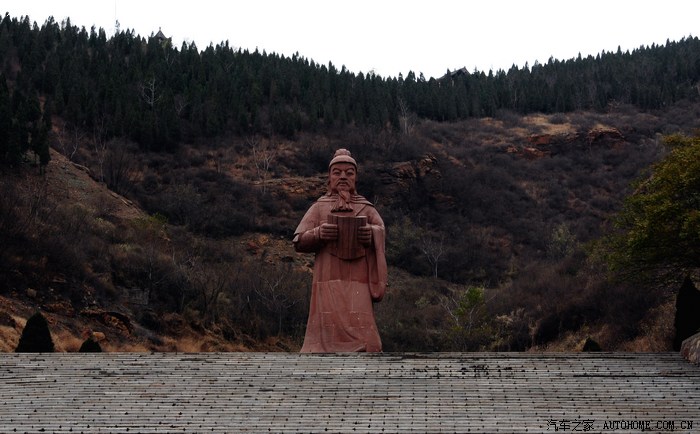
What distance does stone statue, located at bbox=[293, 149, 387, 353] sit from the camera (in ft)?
53.9

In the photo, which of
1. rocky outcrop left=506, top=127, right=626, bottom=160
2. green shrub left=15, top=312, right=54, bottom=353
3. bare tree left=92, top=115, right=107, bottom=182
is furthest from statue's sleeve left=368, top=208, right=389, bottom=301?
rocky outcrop left=506, top=127, right=626, bottom=160

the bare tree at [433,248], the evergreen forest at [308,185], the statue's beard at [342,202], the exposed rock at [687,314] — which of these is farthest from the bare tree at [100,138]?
the exposed rock at [687,314]

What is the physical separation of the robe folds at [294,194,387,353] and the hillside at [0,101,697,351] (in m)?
11.0

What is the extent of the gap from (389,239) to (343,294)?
1553 inches

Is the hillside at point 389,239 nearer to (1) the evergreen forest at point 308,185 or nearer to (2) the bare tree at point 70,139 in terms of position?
(1) the evergreen forest at point 308,185

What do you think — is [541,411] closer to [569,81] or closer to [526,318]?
[526,318]

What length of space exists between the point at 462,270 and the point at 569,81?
162 ft

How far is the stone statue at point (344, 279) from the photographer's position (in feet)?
53.9

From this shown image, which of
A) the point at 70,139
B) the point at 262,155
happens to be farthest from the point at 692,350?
the point at 262,155

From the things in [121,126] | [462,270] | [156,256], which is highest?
[121,126]

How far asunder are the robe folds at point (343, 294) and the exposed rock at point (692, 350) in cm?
551

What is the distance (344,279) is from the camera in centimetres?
1681

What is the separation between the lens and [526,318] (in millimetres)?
38188

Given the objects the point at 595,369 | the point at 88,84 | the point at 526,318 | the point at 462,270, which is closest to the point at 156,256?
the point at 526,318
